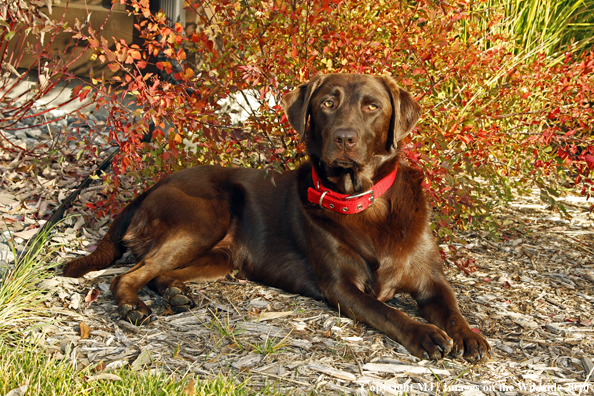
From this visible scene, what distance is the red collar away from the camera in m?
3.04

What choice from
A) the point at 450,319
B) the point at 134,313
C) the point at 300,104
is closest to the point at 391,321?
the point at 450,319

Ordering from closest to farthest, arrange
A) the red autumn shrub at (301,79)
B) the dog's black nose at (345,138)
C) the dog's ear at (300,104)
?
the dog's black nose at (345,138), the dog's ear at (300,104), the red autumn shrub at (301,79)

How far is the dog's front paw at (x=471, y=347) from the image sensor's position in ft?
7.92

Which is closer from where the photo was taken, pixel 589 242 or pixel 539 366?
pixel 539 366

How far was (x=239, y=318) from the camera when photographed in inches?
110

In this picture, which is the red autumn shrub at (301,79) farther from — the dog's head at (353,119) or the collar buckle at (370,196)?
the collar buckle at (370,196)

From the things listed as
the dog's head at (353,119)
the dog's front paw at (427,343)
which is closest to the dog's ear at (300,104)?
the dog's head at (353,119)

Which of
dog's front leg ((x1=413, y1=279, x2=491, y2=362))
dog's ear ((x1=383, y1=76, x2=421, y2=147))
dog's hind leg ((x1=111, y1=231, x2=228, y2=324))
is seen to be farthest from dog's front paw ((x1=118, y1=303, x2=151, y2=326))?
dog's ear ((x1=383, y1=76, x2=421, y2=147))

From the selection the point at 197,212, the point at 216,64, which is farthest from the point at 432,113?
the point at 197,212

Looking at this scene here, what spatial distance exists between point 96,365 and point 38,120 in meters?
4.88

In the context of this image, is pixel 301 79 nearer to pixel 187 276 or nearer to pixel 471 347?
pixel 187 276

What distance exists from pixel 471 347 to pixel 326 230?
106cm

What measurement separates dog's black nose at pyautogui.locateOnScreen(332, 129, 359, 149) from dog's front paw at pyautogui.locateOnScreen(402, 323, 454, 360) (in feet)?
3.37

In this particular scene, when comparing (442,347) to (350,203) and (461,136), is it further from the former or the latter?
(461,136)
